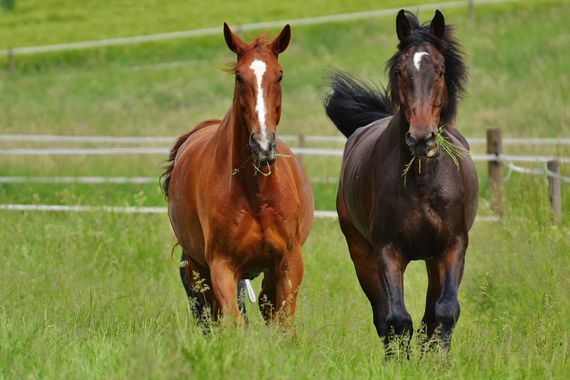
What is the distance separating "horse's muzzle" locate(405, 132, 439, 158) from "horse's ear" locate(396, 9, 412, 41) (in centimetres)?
89

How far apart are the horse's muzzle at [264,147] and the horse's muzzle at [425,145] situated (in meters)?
0.78

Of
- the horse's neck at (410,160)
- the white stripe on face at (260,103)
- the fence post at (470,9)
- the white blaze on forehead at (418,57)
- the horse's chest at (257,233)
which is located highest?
the fence post at (470,9)

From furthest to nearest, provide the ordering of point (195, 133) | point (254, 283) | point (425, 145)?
1. point (254, 283)
2. point (195, 133)
3. point (425, 145)

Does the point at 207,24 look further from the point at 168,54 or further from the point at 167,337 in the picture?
the point at 167,337

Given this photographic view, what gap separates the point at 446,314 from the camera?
23.6 ft

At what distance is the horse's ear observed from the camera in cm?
738

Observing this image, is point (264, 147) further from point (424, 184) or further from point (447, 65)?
point (447, 65)

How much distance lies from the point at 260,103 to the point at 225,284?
3.87ft

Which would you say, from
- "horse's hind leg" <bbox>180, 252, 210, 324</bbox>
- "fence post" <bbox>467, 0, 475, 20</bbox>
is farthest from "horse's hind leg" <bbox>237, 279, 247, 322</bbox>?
"fence post" <bbox>467, 0, 475, 20</bbox>

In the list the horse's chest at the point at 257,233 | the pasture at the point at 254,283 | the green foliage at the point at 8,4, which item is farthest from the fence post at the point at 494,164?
the green foliage at the point at 8,4

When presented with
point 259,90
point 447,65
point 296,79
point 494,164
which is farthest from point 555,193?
point 296,79

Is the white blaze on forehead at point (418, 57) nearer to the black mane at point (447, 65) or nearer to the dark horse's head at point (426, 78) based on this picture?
the dark horse's head at point (426, 78)

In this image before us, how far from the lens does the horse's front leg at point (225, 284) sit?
24.2ft

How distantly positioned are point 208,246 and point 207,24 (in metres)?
35.7
